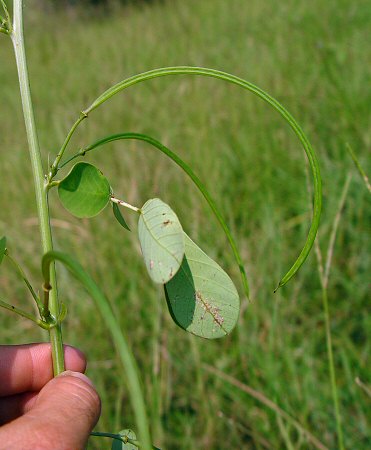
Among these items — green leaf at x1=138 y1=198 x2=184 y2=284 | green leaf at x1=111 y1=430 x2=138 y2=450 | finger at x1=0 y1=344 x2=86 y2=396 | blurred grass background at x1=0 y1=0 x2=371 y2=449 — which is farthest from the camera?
blurred grass background at x1=0 y1=0 x2=371 y2=449

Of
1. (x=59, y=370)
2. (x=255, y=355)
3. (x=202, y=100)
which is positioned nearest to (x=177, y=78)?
(x=202, y=100)

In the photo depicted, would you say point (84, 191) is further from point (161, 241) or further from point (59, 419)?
point (59, 419)

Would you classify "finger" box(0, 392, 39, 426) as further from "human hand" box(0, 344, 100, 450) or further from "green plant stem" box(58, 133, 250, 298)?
"green plant stem" box(58, 133, 250, 298)

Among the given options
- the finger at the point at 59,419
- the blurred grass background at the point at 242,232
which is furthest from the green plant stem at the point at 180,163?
the blurred grass background at the point at 242,232

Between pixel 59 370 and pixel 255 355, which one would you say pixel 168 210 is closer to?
pixel 59 370

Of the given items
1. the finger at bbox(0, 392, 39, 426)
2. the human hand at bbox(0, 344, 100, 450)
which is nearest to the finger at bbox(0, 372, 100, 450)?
the human hand at bbox(0, 344, 100, 450)

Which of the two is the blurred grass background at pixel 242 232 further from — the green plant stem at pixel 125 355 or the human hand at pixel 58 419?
the green plant stem at pixel 125 355

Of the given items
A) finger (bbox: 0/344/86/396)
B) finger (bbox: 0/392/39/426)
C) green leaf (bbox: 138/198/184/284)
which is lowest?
finger (bbox: 0/392/39/426)
